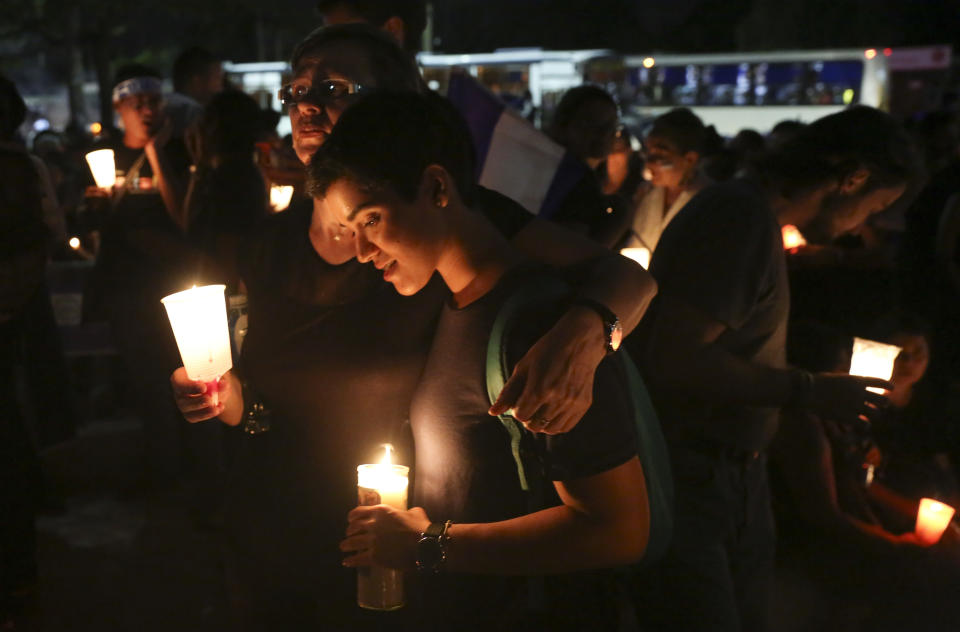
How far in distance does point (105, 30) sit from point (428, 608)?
3294 centimetres

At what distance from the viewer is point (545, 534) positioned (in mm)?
1655

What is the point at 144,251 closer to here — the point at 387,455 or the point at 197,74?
the point at 197,74

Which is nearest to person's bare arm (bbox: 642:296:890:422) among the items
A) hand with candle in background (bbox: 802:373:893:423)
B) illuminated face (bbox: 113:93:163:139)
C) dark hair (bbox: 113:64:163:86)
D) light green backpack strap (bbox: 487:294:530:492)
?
hand with candle in background (bbox: 802:373:893:423)

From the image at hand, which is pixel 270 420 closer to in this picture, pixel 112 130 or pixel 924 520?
pixel 924 520

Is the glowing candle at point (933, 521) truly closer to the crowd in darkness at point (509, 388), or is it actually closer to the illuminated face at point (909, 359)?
the crowd in darkness at point (509, 388)

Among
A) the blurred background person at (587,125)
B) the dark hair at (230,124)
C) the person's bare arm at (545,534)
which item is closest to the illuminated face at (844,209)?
the person's bare arm at (545,534)

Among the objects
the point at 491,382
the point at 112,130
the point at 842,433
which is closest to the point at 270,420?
the point at 491,382

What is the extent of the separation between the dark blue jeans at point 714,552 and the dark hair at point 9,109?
3.13 meters

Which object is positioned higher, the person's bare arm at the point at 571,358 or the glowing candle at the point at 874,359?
the person's bare arm at the point at 571,358

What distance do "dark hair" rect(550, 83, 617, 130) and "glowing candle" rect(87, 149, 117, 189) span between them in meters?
2.63

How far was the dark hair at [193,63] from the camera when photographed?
649cm

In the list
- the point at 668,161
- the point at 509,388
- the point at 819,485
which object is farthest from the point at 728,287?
the point at 668,161

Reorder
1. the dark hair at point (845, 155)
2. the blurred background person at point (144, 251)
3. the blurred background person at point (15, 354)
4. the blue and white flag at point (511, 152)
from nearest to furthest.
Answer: the dark hair at point (845, 155)
the blurred background person at point (15, 354)
the blue and white flag at point (511, 152)
the blurred background person at point (144, 251)

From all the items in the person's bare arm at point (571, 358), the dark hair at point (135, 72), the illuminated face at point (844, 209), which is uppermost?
the dark hair at point (135, 72)
